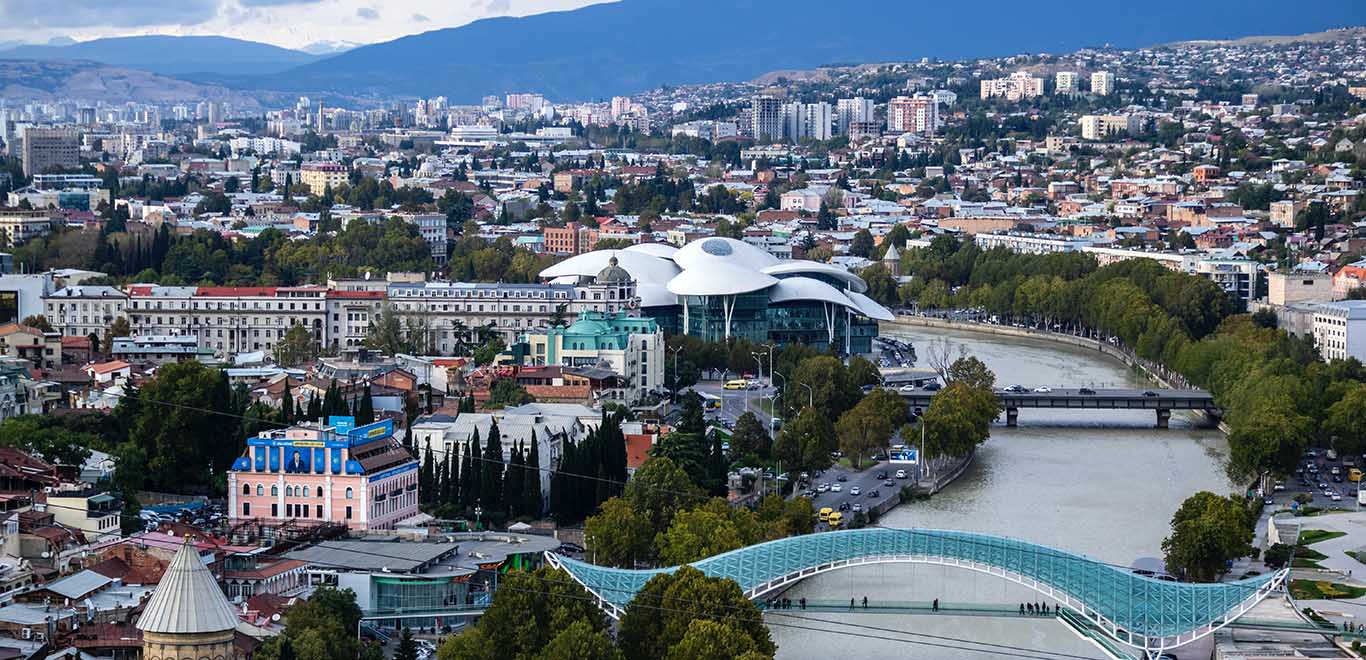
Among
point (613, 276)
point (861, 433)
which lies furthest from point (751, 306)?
point (861, 433)

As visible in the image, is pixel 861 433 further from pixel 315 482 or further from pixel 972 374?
pixel 315 482

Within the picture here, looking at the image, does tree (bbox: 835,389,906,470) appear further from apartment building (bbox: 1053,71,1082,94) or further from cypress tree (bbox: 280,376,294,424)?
apartment building (bbox: 1053,71,1082,94)

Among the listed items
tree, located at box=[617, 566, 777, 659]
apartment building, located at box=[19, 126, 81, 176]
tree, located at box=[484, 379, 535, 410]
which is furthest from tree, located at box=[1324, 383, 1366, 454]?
apartment building, located at box=[19, 126, 81, 176]

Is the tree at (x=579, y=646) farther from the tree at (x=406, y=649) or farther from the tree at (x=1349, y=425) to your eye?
the tree at (x=1349, y=425)

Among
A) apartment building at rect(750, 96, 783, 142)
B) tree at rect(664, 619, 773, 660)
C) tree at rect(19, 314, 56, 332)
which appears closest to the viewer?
tree at rect(664, 619, 773, 660)

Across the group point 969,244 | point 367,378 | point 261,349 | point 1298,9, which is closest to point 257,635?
point 367,378

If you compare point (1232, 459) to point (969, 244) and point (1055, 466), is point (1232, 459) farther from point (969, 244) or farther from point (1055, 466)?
point (969, 244)

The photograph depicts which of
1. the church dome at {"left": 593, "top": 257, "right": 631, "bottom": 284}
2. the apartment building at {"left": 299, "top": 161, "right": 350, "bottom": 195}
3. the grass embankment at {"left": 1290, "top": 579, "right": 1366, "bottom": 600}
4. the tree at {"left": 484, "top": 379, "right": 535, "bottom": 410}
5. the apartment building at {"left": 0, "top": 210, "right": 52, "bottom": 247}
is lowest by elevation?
the grass embankment at {"left": 1290, "top": 579, "right": 1366, "bottom": 600}
